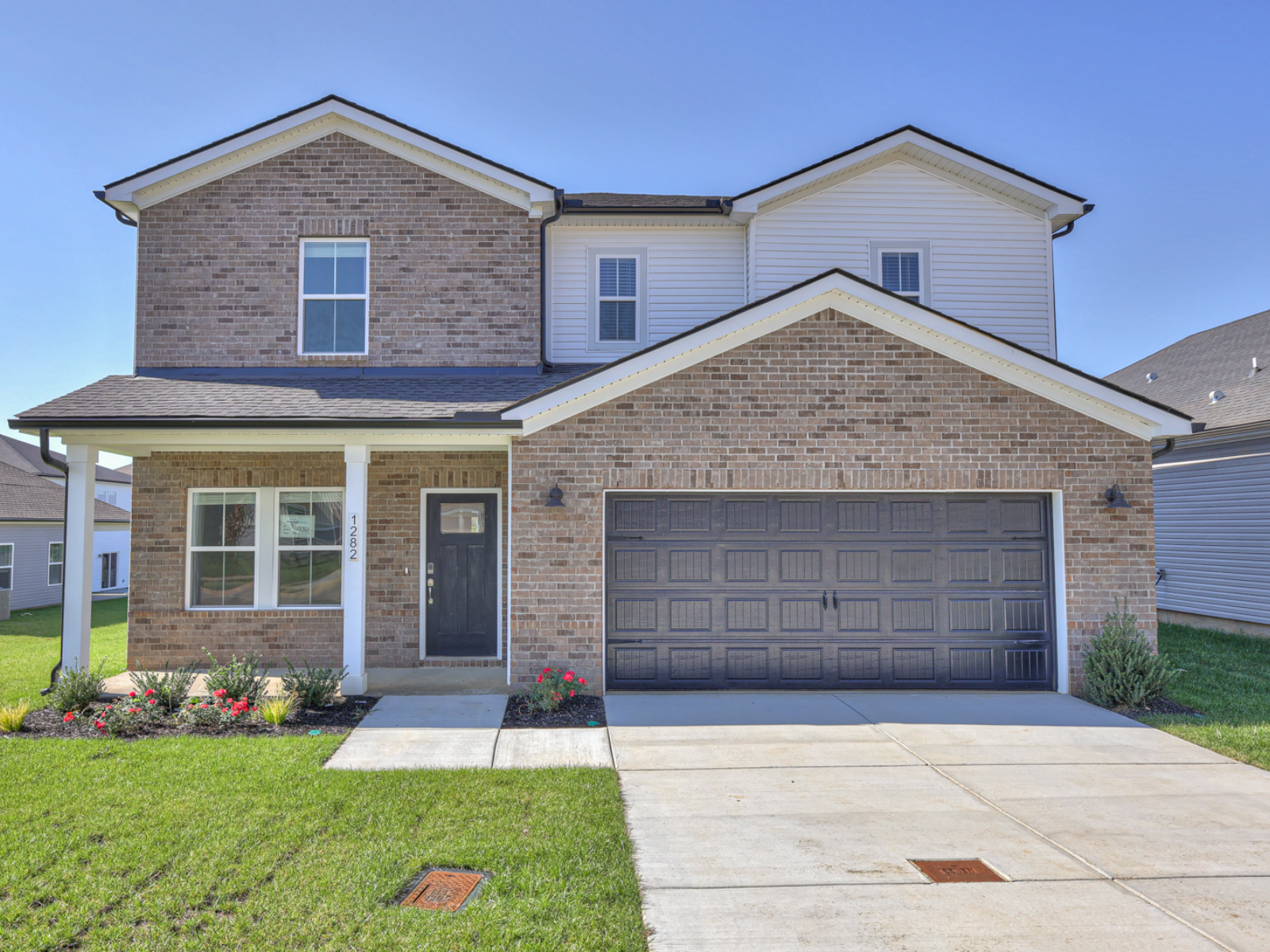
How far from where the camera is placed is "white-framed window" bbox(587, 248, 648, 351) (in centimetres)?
1162

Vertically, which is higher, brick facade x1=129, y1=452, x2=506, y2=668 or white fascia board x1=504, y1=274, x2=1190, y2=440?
white fascia board x1=504, y1=274, x2=1190, y2=440

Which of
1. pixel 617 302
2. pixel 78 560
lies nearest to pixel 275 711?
pixel 78 560

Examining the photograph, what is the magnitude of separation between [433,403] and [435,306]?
2.35 metres

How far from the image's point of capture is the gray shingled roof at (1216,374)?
44.3ft

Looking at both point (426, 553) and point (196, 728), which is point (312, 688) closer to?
point (196, 728)

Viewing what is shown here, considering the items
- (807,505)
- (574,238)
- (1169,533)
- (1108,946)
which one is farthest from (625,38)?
(1169,533)

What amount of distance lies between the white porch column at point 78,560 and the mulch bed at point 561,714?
498 cm

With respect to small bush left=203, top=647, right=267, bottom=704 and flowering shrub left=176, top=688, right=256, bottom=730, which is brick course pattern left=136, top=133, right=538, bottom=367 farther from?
flowering shrub left=176, top=688, right=256, bottom=730

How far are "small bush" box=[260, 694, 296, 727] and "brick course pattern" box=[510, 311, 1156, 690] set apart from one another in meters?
3.01

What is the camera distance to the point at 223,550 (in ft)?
35.0

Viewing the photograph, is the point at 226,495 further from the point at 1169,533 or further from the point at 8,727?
the point at 1169,533

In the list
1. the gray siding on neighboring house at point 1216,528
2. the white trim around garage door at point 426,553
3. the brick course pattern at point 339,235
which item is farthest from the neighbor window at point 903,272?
the white trim around garage door at point 426,553

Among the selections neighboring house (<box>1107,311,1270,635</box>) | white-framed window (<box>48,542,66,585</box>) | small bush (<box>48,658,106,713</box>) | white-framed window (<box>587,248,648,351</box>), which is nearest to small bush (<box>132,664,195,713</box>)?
small bush (<box>48,658,106,713</box>)

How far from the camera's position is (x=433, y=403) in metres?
9.19
